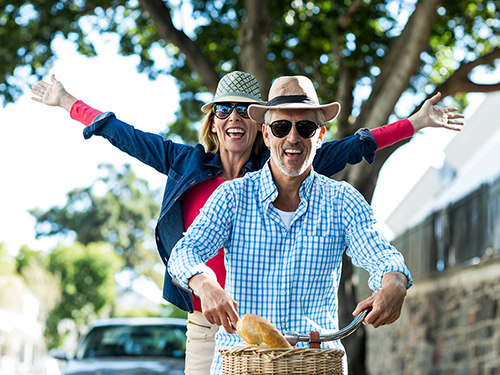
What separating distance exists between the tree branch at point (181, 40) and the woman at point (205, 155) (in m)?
4.72

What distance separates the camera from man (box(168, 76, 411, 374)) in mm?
2453

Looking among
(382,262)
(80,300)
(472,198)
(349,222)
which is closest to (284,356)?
(382,262)

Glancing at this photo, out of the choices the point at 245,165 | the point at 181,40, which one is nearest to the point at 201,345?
the point at 245,165

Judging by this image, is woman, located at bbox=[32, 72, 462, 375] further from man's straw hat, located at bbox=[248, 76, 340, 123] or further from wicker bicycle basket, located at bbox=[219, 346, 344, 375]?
wicker bicycle basket, located at bbox=[219, 346, 344, 375]

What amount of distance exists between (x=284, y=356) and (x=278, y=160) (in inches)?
33.3

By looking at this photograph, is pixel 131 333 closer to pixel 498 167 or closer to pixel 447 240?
pixel 447 240

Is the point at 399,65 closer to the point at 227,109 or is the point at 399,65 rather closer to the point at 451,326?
the point at 451,326

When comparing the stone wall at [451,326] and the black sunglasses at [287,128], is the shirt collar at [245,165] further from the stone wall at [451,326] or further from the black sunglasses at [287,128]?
the stone wall at [451,326]

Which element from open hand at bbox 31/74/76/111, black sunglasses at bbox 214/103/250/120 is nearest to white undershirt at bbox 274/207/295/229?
black sunglasses at bbox 214/103/250/120

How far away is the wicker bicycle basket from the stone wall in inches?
252

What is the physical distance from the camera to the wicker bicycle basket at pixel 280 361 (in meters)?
1.98

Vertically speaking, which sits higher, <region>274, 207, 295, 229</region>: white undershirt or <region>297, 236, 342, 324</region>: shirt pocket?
<region>274, 207, 295, 229</region>: white undershirt

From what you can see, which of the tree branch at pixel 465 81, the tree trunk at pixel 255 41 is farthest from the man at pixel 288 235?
the tree branch at pixel 465 81

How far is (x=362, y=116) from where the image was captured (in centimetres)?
882
